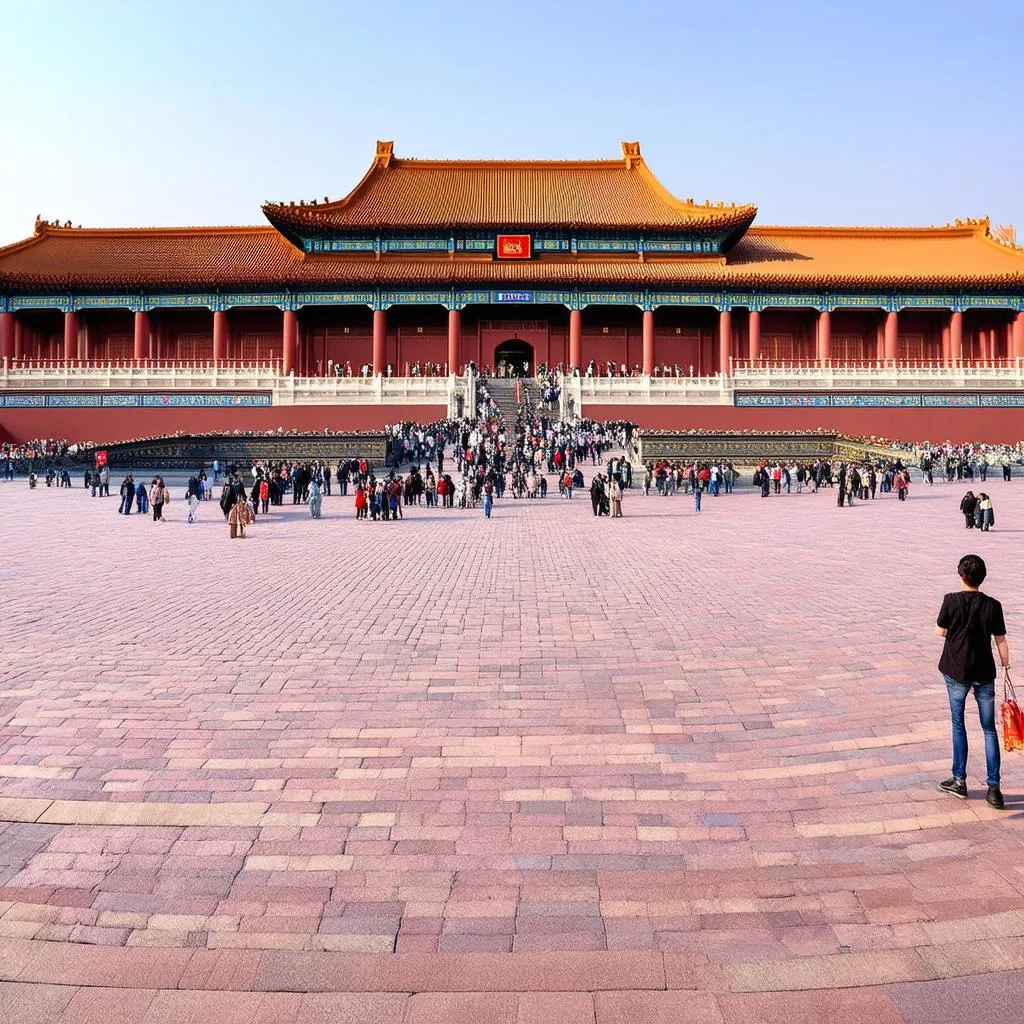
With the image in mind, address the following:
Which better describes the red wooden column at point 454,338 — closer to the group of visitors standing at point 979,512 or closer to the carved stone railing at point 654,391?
the carved stone railing at point 654,391

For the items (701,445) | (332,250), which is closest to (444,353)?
(332,250)

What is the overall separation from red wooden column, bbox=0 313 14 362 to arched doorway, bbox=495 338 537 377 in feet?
82.5

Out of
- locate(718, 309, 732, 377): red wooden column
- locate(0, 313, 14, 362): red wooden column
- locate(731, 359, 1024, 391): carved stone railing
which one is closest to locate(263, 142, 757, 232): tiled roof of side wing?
locate(718, 309, 732, 377): red wooden column

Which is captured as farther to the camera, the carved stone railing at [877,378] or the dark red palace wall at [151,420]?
the carved stone railing at [877,378]

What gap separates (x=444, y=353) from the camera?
48.5m

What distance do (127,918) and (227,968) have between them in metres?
0.64

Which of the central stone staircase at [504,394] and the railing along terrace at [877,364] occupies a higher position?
the railing along terrace at [877,364]

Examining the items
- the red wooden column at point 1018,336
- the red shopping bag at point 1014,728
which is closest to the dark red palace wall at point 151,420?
the red wooden column at point 1018,336

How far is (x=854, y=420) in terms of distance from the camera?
41719 millimetres

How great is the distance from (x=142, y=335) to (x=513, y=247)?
65.1ft

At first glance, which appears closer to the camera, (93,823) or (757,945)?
(757,945)

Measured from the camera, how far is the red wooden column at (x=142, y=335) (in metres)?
45.1

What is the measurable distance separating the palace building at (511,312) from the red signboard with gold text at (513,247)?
0.15m

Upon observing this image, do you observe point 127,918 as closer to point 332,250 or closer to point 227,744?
point 227,744
